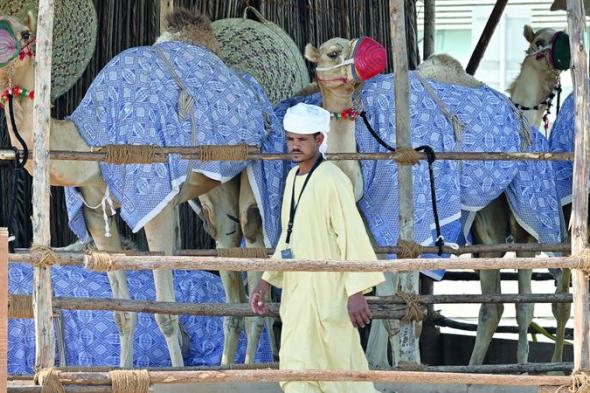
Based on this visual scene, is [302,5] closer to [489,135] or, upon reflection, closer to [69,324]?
[489,135]

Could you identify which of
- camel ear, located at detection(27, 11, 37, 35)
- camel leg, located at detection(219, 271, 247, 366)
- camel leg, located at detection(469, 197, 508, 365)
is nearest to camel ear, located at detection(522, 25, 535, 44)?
camel leg, located at detection(469, 197, 508, 365)

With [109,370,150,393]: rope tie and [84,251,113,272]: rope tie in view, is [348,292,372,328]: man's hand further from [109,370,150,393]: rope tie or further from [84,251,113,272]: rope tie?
[84,251,113,272]: rope tie

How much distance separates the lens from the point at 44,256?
6.38m

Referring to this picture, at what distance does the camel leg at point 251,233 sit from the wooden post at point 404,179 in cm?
95

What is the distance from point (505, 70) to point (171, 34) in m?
11.5

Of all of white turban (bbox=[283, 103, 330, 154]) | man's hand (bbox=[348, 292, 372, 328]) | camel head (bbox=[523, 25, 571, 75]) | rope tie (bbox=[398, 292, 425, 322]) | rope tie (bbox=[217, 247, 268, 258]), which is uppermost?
camel head (bbox=[523, 25, 571, 75])

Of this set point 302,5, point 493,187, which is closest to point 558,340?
point 493,187

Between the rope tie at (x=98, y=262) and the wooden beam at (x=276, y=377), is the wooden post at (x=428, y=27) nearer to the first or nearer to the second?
the wooden beam at (x=276, y=377)

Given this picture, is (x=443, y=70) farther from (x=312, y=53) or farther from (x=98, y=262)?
(x=98, y=262)

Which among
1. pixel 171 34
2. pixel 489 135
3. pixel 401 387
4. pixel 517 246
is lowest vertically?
pixel 401 387

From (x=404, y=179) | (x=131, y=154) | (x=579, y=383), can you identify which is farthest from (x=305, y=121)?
(x=579, y=383)

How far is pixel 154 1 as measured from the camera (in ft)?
33.7

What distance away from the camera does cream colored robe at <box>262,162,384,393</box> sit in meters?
6.68

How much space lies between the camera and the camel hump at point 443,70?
9163 millimetres
